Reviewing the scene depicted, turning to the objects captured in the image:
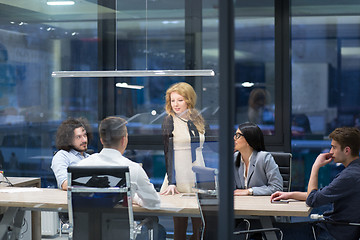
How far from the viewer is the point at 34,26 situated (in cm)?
520

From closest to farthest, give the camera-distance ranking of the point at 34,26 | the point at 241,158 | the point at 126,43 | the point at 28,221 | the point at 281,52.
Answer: the point at 28,221 → the point at 241,158 → the point at 34,26 → the point at 126,43 → the point at 281,52

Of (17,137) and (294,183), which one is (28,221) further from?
(294,183)

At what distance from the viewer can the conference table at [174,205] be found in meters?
3.96

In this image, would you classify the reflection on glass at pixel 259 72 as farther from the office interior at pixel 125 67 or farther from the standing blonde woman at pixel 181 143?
the standing blonde woman at pixel 181 143

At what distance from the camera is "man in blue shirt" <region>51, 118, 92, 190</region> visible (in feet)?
13.9

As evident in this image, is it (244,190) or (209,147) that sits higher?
(209,147)

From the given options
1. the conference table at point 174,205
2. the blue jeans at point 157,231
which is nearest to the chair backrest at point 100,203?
the conference table at point 174,205

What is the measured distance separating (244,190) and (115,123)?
1204mm

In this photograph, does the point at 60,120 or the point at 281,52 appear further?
the point at 281,52

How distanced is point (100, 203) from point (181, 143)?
108cm

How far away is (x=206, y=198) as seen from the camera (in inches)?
147

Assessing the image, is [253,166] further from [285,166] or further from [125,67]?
[125,67]

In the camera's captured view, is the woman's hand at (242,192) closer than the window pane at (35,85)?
Yes

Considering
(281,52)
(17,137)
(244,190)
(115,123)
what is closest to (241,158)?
(244,190)
